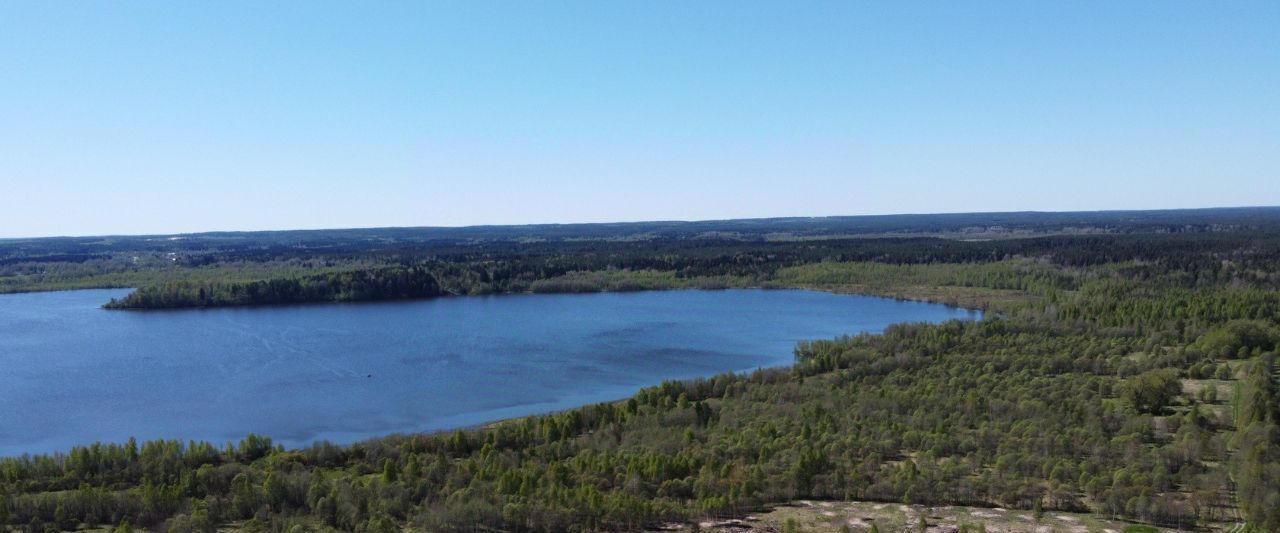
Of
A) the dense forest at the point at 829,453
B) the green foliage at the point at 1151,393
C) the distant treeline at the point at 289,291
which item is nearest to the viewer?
the dense forest at the point at 829,453

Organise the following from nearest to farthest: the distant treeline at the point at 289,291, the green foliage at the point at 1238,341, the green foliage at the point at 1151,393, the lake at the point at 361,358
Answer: the green foliage at the point at 1151,393 < the lake at the point at 361,358 < the green foliage at the point at 1238,341 < the distant treeline at the point at 289,291

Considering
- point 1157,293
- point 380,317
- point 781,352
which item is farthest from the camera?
point 380,317

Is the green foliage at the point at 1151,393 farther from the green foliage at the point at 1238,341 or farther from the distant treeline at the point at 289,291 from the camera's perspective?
the distant treeline at the point at 289,291

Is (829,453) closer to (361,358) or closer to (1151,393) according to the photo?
(1151,393)

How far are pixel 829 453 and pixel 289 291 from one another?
101142mm

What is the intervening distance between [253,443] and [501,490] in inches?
590

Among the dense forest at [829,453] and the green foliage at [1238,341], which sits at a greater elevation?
the green foliage at [1238,341]

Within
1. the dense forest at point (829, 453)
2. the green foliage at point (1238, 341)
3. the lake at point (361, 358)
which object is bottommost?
the lake at point (361, 358)

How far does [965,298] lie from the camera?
111438mm

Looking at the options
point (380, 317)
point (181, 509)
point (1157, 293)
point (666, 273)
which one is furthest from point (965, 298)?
point (181, 509)

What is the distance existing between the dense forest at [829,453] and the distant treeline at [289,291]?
75829mm

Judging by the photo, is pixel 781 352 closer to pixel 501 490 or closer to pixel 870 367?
pixel 870 367

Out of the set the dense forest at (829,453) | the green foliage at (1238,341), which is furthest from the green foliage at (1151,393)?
the green foliage at (1238,341)

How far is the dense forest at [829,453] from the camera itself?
33094 millimetres
